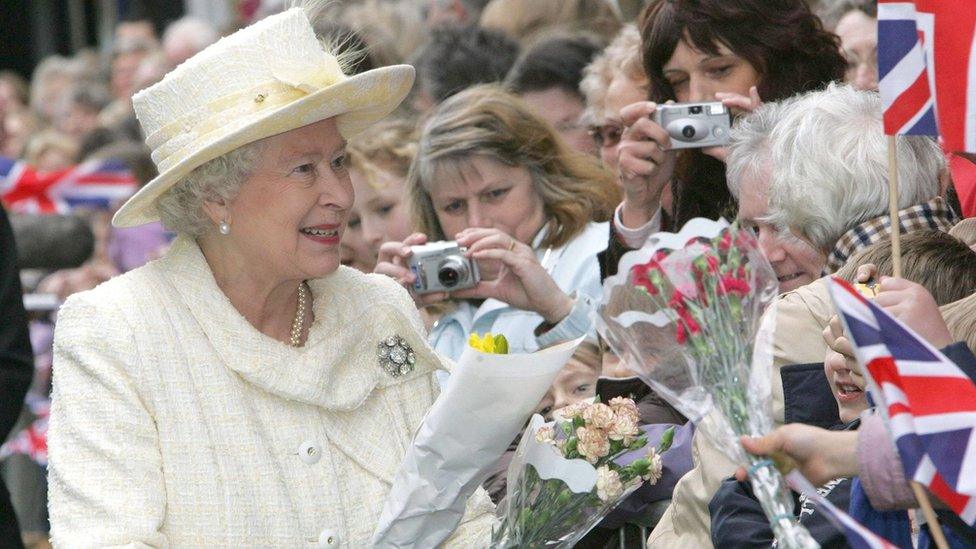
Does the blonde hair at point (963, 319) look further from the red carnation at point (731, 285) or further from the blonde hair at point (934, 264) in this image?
the red carnation at point (731, 285)

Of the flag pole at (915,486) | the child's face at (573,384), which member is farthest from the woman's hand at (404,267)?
the flag pole at (915,486)

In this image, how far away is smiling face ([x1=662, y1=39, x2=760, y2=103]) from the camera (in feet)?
15.5

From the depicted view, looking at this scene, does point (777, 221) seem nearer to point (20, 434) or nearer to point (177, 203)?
point (177, 203)

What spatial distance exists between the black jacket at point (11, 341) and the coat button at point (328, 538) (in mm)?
1520

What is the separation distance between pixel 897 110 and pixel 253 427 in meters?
1.66

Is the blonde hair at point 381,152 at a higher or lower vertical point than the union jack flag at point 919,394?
lower

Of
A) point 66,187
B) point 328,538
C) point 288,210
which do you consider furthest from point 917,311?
point 66,187

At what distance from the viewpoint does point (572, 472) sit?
3309 mm

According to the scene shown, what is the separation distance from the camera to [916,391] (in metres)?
2.69

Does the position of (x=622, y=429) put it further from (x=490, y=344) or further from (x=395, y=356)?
(x=395, y=356)

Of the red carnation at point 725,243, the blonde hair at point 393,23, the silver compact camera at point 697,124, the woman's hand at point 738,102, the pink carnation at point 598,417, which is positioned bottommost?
the blonde hair at point 393,23

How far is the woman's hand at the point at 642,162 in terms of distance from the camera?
15.4ft

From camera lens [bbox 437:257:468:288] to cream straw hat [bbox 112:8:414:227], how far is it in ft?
3.84

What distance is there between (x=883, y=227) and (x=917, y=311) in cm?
87
